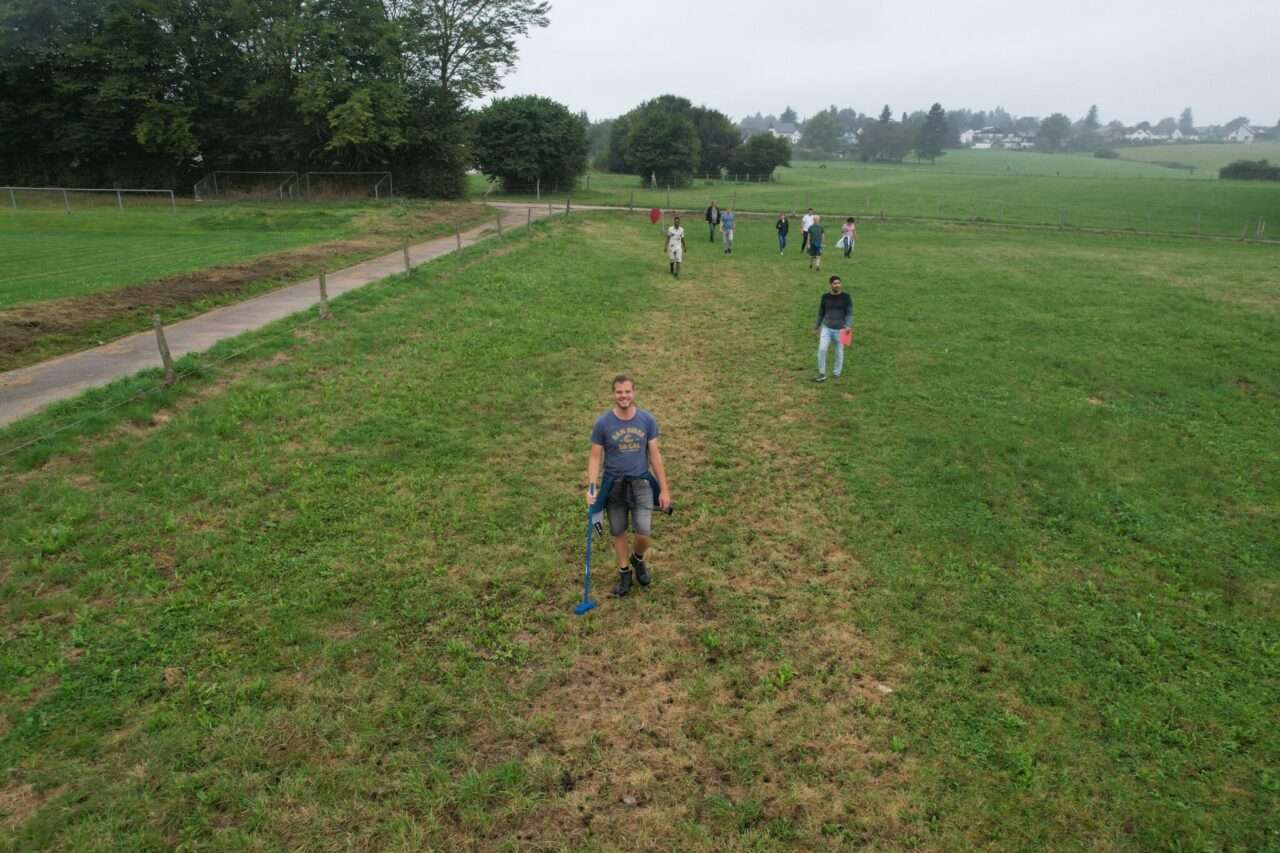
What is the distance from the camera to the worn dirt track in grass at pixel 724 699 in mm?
4801

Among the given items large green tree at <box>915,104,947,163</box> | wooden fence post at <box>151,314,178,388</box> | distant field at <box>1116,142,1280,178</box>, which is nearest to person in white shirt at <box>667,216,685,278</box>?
wooden fence post at <box>151,314,178,388</box>

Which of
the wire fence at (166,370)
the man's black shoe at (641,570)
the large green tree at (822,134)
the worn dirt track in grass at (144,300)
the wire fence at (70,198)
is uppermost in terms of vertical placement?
the large green tree at (822,134)

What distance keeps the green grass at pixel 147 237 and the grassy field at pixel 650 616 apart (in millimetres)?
8153

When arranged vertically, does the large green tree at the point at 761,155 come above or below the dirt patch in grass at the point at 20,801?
above

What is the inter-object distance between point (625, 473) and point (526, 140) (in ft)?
164

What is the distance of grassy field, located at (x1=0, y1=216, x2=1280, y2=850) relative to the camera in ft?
15.9

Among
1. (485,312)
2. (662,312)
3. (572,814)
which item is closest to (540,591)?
(572,814)

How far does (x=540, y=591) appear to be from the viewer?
7199 mm

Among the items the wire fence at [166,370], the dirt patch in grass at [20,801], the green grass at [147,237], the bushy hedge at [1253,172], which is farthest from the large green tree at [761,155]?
the dirt patch in grass at [20,801]

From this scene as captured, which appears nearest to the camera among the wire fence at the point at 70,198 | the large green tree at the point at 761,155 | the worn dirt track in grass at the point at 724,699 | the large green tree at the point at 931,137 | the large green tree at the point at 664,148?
the worn dirt track in grass at the point at 724,699

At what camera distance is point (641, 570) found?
24.2 ft

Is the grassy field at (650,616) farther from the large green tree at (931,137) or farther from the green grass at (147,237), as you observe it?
the large green tree at (931,137)

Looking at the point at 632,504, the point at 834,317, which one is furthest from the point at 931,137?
Result: the point at 632,504

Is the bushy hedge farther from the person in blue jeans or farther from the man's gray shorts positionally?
the man's gray shorts
